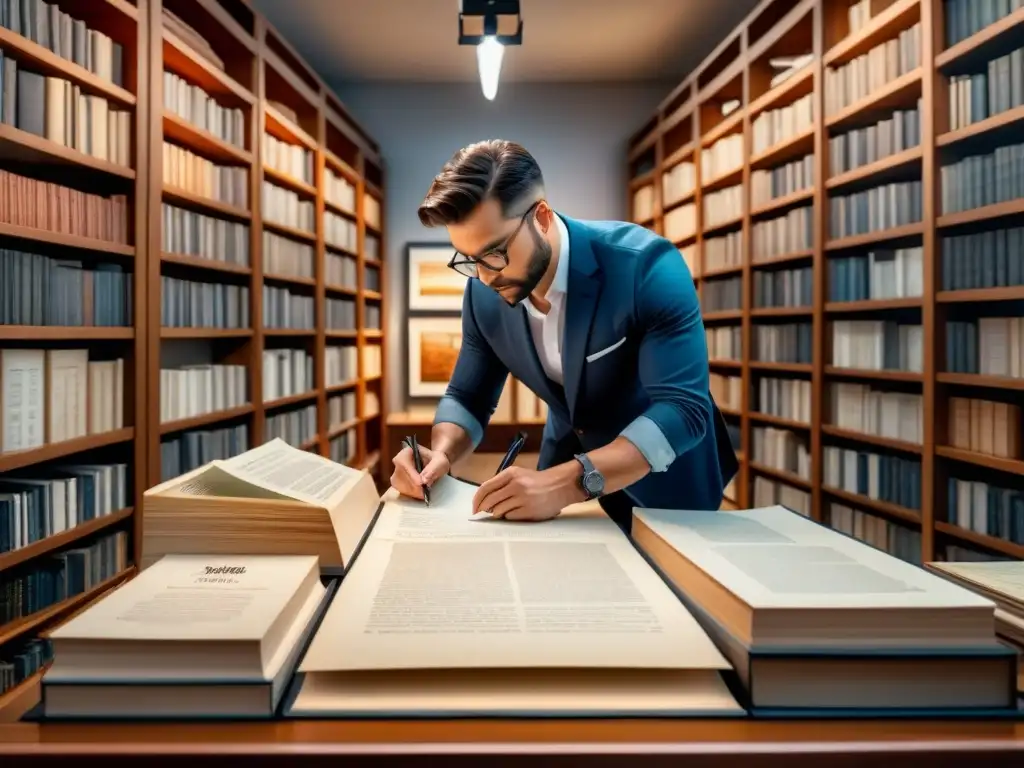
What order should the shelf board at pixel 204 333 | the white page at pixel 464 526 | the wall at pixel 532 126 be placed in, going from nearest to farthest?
the white page at pixel 464 526, the shelf board at pixel 204 333, the wall at pixel 532 126

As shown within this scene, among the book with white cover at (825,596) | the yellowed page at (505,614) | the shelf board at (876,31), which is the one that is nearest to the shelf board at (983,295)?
the shelf board at (876,31)

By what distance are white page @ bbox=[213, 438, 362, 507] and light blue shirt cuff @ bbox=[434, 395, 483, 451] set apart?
0.44m

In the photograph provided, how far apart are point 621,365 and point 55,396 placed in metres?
1.64

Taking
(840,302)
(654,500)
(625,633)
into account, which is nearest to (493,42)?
(840,302)

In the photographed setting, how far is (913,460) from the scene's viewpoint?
2.78 meters

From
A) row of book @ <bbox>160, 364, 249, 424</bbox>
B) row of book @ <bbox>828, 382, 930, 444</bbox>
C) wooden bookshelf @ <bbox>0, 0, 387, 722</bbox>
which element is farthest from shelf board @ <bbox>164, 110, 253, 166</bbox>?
row of book @ <bbox>828, 382, 930, 444</bbox>

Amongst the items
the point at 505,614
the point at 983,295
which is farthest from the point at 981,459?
the point at 505,614

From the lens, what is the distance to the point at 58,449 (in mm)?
2016

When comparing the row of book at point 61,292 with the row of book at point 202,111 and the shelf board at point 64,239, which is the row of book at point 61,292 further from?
the row of book at point 202,111

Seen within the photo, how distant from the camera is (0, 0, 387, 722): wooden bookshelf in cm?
A: 200

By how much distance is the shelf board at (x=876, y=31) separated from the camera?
101 inches

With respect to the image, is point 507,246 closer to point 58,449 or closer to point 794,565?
point 794,565

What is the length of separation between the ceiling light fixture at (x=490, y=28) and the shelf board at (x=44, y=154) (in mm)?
1470

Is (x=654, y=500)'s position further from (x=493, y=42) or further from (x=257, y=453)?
(x=493, y=42)
